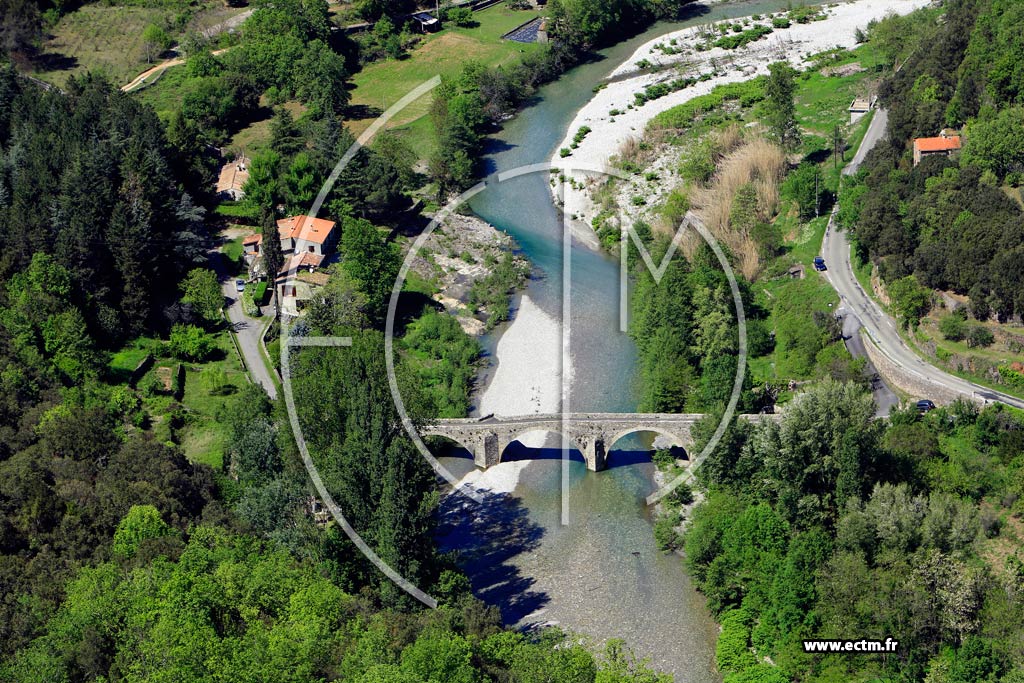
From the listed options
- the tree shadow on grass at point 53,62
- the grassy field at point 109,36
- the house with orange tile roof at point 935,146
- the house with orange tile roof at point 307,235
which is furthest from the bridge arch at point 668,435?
the tree shadow on grass at point 53,62

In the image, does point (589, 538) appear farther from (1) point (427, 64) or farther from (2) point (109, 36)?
(2) point (109, 36)

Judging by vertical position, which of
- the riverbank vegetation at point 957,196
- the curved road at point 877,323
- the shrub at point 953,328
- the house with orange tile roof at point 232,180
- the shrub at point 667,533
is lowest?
the shrub at point 667,533

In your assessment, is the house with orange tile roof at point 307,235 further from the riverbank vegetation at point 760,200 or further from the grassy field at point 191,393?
the riverbank vegetation at point 760,200

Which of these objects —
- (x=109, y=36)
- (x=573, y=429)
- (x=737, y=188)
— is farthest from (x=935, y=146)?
(x=109, y=36)

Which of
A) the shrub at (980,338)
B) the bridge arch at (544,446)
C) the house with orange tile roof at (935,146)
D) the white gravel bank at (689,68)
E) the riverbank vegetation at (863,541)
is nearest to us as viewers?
the riverbank vegetation at (863,541)

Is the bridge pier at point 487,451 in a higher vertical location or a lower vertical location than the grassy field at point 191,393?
lower

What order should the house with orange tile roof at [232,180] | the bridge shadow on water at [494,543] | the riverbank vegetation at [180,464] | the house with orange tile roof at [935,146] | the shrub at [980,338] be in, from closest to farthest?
the riverbank vegetation at [180,464] → the bridge shadow on water at [494,543] → the shrub at [980,338] → the house with orange tile roof at [935,146] → the house with orange tile roof at [232,180]

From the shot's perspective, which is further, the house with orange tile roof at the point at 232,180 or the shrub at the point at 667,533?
the house with orange tile roof at the point at 232,180

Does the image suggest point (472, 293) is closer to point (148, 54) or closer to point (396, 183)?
point (396, 183)
